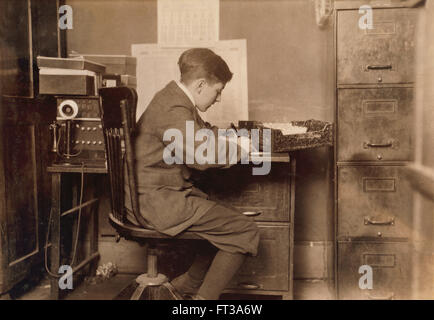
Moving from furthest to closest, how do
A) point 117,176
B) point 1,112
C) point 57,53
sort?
point 57,53 < point 1,112 < point 117,176

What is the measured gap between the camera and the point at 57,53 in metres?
3.04

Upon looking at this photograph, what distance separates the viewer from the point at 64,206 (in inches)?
114

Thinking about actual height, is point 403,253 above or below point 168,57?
below

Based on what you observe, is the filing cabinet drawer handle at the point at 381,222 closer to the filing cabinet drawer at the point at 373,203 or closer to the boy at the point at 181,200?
the filing cabinet drawer at the point at 373,203

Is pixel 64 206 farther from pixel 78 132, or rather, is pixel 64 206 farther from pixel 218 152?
pixel 218 152

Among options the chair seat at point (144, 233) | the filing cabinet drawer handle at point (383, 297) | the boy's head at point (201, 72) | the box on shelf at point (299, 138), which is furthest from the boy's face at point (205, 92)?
the filing cabinet drawer handle at point (383, 297)

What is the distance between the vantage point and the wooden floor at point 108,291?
110 inches

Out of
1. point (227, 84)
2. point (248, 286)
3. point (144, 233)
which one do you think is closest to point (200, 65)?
point (144, 233)

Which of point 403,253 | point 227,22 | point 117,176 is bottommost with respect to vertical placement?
point 403,253

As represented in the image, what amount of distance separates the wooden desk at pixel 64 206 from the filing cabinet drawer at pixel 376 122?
49.3 inches
